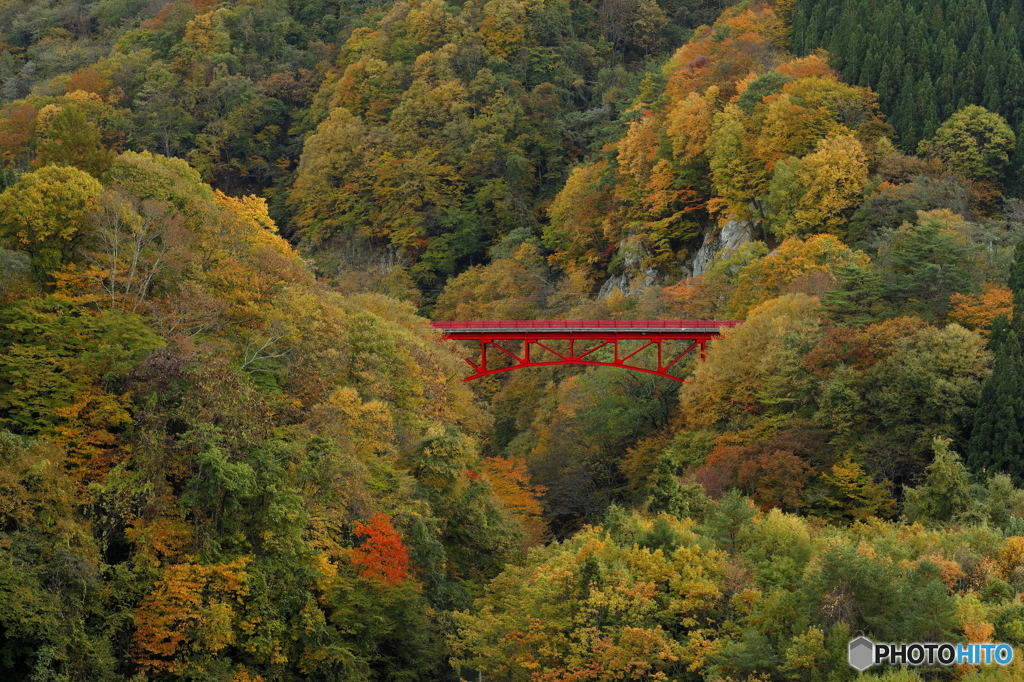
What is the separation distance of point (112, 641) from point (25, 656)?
7.77ft

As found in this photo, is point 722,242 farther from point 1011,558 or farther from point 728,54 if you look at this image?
point 1011,558

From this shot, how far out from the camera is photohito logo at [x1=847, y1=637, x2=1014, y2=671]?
95.2 ft

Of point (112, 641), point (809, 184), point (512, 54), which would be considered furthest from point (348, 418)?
point (512, 54)

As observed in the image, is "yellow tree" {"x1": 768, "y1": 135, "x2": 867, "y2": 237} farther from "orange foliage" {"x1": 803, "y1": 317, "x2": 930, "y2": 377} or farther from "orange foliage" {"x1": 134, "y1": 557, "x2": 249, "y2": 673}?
"orange foliage" {"x1": 134, "y1": 557, "x2": 249, "y2": 673}

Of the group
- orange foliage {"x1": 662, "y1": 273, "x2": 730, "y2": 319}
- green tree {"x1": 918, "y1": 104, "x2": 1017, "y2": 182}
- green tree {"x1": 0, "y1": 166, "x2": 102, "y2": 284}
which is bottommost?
orange foliage {"x1": 662, "y1": 273, "x2": 730, "y2": 319}

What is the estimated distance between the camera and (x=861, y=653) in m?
29.5

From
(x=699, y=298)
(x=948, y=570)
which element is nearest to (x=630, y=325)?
(x=699, y=298)

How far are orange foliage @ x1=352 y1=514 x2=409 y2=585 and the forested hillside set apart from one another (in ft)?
0.51

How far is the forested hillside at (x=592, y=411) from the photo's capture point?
34.3 metres

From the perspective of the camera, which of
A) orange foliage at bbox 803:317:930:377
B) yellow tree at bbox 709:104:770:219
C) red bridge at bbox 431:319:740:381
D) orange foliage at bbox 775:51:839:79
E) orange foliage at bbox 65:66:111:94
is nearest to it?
orange foliage at bbox 803:317:930:377

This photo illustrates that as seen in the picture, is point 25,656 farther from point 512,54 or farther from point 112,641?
point 512,54

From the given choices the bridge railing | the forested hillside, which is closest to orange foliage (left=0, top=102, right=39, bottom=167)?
the forested hillside

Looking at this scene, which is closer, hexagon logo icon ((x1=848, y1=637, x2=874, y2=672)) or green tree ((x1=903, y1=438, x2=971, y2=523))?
hexagon logo icon ((x1=848, y1=637, x2=874, y2=672))

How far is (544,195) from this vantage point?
107125 mm
